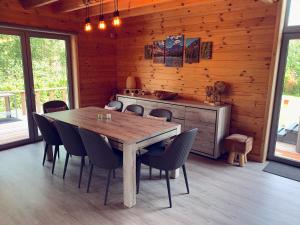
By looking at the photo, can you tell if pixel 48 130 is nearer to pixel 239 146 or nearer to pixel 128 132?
pixel 128 132

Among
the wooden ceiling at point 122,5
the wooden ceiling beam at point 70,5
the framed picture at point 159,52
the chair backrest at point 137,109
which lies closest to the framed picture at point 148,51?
the framed picture at point 159,52

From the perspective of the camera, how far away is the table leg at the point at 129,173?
2.39 meters

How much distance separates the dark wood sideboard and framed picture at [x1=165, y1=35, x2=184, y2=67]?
2.90ft

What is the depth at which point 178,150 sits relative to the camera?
8.04ft

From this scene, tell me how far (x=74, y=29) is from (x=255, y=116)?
386 centimetres

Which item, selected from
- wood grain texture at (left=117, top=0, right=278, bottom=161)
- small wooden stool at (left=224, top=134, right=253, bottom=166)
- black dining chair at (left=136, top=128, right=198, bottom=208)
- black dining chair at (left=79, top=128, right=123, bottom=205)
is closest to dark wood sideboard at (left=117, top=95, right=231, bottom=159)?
small wooden stool at (left=224, top=134, right=253, bottom=166)

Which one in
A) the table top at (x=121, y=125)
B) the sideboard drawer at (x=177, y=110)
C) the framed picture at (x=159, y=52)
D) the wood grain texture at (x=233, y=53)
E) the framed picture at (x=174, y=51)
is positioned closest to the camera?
the table top at (x=121, y=125)

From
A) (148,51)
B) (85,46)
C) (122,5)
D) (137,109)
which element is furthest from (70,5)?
(137,109)

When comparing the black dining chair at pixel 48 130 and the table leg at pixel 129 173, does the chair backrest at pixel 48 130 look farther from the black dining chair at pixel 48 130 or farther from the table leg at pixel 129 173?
the table leg at pixel 129 173

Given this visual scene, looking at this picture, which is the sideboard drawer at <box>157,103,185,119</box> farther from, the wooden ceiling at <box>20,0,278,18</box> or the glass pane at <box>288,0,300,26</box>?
the glass pane at <box>288,0,300,26</box>

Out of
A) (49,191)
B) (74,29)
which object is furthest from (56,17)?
(49,191)

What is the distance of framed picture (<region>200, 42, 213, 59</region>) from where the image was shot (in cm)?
400

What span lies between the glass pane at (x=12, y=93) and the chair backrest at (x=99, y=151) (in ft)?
8.27

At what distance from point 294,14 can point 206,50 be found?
1.35m
